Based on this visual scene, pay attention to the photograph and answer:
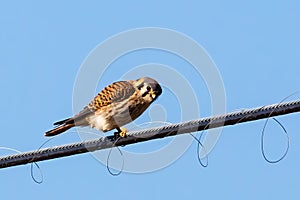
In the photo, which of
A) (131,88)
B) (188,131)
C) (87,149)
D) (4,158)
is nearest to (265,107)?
(188,131)

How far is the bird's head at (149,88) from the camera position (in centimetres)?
1028

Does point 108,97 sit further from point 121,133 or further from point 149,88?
point 121,133

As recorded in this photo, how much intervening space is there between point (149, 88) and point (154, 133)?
212cm

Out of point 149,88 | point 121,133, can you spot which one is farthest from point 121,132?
point 149,88

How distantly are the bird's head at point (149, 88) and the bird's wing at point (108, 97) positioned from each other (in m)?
0.18

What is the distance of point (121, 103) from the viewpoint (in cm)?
1065

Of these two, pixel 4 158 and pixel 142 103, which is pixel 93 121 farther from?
pixel 4 158

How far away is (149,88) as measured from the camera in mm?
10336

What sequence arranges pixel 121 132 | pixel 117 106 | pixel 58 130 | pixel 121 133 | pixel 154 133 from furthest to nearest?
pixel 117 106 < pixel 58 130 < pixel 121 132 < pixel 121 133 < pixel 154 133

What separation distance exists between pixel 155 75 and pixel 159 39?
477mm

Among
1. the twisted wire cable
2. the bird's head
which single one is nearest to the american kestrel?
the bird's head

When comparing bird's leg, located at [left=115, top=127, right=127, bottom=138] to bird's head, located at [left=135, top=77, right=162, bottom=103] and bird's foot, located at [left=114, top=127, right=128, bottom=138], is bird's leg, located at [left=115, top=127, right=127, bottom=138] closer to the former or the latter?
bird's foot, located at [left=114, top=127, right=128, bottom=138]

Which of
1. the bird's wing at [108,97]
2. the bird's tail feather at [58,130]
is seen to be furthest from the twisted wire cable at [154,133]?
the bird's wing at [108,97]

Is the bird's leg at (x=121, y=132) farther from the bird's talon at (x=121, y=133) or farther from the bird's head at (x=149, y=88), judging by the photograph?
the bird's head at (x=149, y=88)
